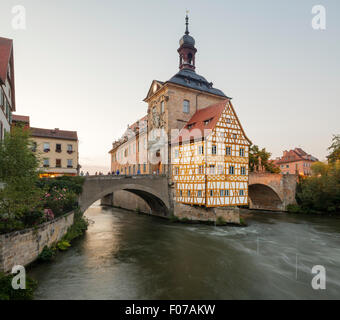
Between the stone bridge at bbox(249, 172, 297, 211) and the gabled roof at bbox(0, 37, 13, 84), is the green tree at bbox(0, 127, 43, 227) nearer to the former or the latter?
the gabled roof at bbox(0, 37, 13, 84)

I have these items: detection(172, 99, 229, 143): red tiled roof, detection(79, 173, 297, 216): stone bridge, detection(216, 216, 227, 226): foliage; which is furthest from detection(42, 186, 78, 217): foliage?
detection(216, 216, 227, 226): foliage

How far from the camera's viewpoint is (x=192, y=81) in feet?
91.5

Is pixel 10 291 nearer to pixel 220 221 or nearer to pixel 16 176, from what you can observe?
pixel 16 176

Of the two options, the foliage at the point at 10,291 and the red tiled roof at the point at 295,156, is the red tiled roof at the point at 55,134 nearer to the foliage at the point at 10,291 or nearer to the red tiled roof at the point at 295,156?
the foliage at the point at 10,291

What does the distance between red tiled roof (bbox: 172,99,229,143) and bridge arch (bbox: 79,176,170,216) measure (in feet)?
17.2

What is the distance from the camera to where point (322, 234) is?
1922 centimetres

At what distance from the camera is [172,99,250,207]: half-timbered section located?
20766 millimetres

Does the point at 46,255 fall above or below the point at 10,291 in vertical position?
below

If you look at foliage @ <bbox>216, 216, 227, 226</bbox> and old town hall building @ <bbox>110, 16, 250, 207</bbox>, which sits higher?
old town hall building @ <bbox>110, 16, 250, 207</bbox>

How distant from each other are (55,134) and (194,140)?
20659mm

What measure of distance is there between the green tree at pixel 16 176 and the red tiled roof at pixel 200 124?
48.4 ft

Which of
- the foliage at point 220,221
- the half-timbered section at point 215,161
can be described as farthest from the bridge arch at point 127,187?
the foliage at point 220,221

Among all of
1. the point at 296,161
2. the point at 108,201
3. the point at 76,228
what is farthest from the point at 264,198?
the point at 296,161

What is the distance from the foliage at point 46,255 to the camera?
10977 millimetres
